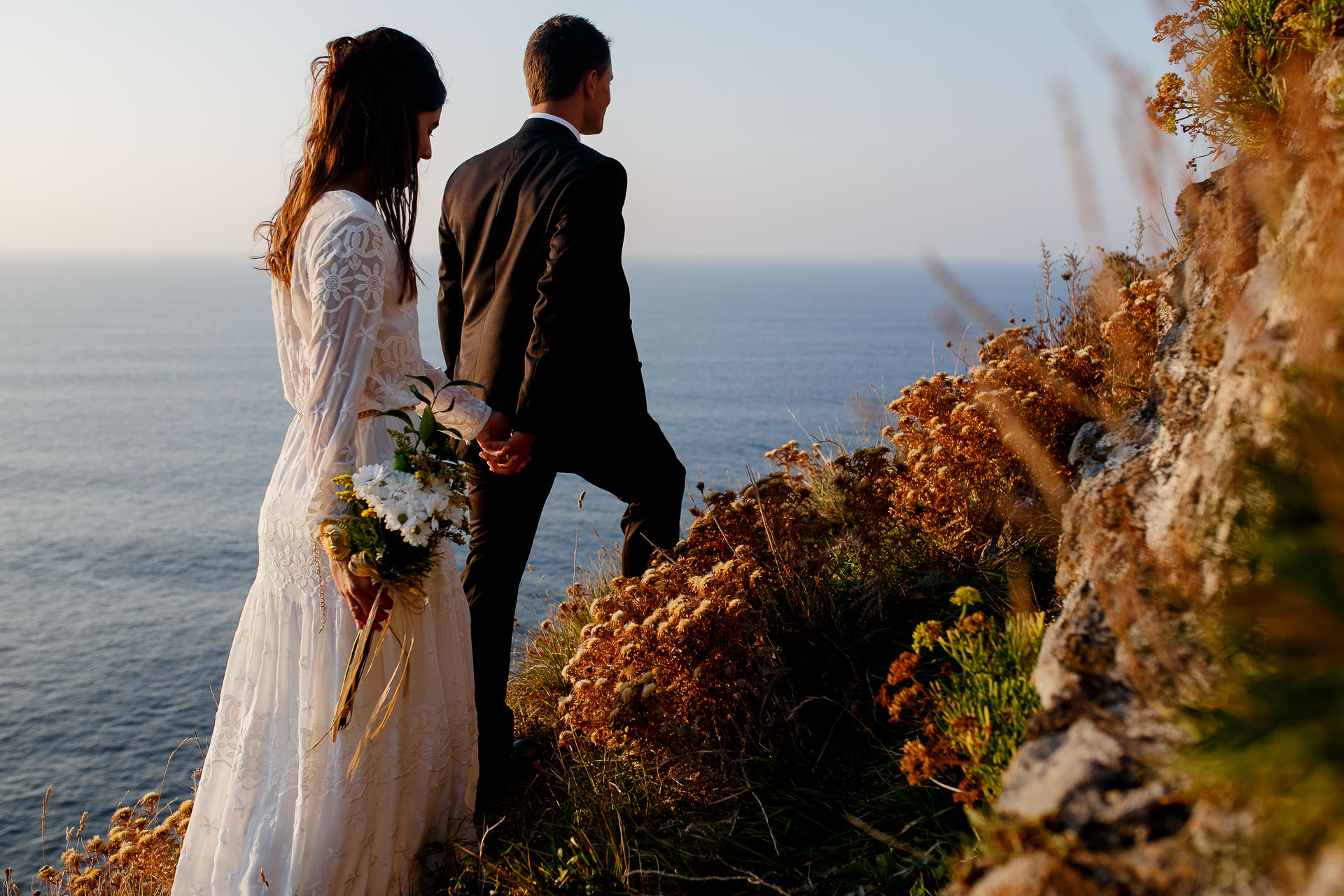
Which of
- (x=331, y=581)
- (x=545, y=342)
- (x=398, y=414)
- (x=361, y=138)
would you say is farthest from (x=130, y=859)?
(x=361, y=138)

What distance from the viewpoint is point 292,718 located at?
2.95 meters

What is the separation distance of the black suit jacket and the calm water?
30 centimetres

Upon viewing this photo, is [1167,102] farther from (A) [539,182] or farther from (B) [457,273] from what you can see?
(B) [457,273]

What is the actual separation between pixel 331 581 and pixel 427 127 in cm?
162

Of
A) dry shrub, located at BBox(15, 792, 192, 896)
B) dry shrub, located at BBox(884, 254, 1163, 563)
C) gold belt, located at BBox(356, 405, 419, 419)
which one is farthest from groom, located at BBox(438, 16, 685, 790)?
dry shrub, located at BBox(15, 792, 192, 896)

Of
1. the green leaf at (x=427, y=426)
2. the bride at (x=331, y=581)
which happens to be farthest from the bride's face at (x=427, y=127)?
the green leaf at (x=427, y=426)

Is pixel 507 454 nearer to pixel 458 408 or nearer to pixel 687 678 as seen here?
pixel 458 408

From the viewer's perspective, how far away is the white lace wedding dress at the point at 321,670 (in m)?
2.81

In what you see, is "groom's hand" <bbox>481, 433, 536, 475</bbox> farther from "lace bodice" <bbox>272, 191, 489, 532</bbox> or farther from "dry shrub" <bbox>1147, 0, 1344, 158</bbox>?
"dry shrub" <bbox>1147, 0, 1344, 158</bbox>

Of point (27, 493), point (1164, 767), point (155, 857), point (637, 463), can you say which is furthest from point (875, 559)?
point (27, 493)

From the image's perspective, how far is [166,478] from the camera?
3972cm

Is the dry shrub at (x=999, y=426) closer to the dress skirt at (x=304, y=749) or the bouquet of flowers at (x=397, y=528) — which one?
the bouquet of flowers at (x=397, y=528)

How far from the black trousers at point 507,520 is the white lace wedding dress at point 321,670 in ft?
1.54

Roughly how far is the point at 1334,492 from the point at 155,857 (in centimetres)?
451
